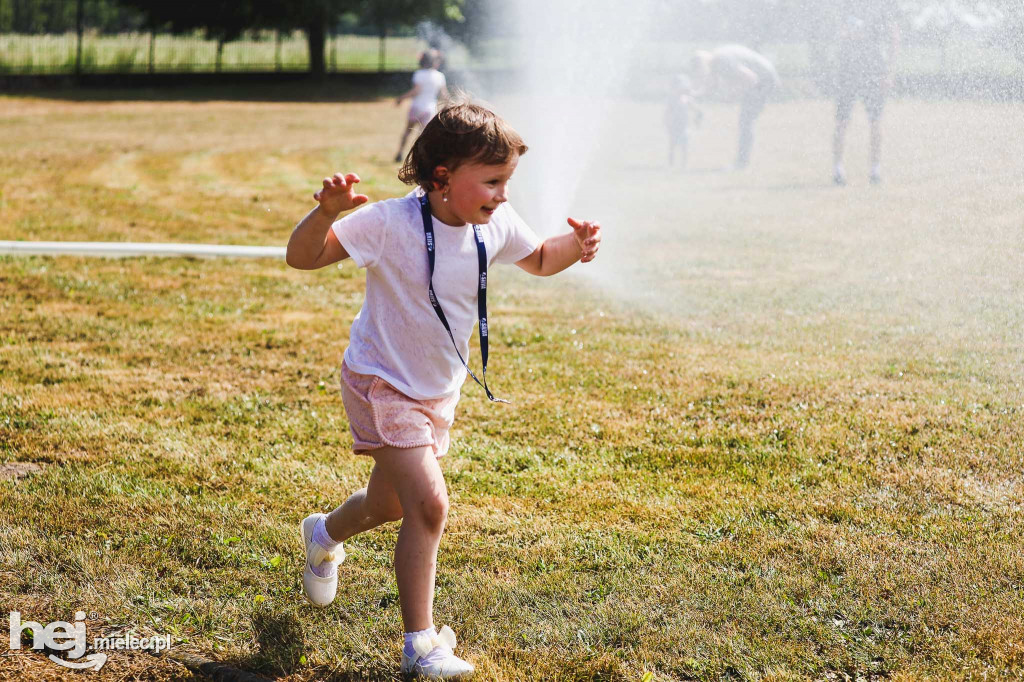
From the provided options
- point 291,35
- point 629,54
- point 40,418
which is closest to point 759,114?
point 629,54

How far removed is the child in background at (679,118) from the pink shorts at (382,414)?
7.76m

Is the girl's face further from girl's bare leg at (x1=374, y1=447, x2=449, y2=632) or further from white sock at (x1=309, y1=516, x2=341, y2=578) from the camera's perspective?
white sock at (x1=309, y1=516, x2=341, y2=578)

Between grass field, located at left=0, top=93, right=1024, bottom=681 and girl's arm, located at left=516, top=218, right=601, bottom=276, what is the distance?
939mm

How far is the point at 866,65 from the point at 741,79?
6.76 feet

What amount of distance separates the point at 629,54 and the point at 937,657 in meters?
7.67

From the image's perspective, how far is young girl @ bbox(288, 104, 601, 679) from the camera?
2496mm

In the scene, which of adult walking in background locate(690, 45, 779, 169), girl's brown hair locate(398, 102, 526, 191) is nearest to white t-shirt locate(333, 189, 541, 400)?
girl's brown hair locate(398, 102, 526, 191)

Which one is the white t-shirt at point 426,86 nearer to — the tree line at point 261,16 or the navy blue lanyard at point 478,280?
the navy blue lanyard at point 478,280

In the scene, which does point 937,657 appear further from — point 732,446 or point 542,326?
point 542,326

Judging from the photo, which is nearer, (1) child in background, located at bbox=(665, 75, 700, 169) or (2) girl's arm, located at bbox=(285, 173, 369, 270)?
(2) girl's arm, located at bbox=(285, 173, 369, 270)

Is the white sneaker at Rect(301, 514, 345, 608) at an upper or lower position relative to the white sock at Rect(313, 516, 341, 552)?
lower
